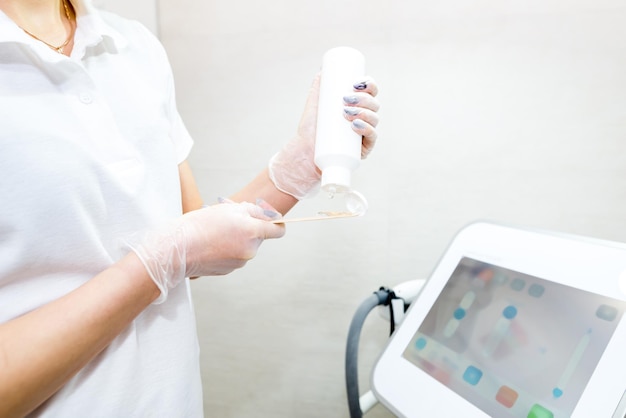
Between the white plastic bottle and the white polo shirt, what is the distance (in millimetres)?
272

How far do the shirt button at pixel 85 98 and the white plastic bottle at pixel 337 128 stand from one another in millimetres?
343

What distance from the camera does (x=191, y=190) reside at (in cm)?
83

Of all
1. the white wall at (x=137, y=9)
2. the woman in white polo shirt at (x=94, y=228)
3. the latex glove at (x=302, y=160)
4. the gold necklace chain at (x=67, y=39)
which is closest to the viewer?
the woman in white polo shirt at (x=94, y=228)

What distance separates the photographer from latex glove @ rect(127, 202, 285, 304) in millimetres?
552

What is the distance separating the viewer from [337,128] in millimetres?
618

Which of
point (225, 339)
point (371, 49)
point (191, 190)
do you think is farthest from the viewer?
point (225, 339)

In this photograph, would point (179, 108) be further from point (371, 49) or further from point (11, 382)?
point (11, 382)

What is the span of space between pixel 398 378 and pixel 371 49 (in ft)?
2.75

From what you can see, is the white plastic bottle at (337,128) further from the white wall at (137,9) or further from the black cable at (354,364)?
the white wall at (137,9)

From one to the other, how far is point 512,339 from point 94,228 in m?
0.64

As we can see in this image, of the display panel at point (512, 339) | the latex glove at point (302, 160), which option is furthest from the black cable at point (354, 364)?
the latex glove at point (302, 160)

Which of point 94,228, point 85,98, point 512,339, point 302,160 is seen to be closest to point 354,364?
point 512,339

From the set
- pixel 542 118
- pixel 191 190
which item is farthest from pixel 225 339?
pixel 542 118

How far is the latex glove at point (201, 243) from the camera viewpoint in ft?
1.81
